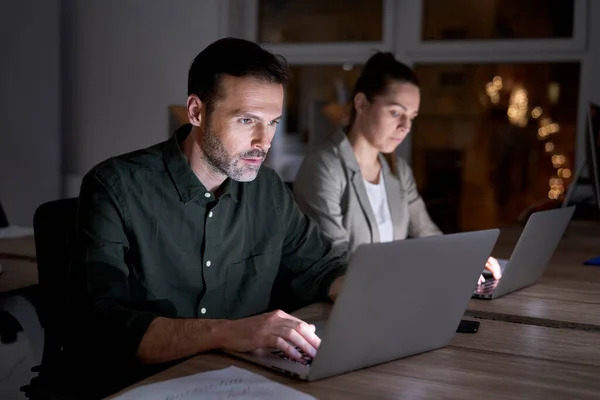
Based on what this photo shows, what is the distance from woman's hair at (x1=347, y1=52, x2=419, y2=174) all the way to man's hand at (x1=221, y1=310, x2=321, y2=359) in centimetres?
155

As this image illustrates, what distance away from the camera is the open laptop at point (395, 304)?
0.92 meters

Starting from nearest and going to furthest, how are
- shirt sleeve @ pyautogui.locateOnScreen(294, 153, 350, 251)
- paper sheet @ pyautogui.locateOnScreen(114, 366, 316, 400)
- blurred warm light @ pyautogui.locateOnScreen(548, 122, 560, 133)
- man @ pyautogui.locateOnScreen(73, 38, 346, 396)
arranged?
paper sheet @ pyautogui.locateOnScreen(114, 366, 316, 400) → man @ pyautogui.locateOnScreen(73, 38, 346, 396) → shirt sleeve @ pyautogui.locateOnScreen(294, 153, 350, 251) → blurred warm light @ pyautogui.locateOnScreen(548, 122, 560, 133)

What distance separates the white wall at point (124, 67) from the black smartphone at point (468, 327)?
9.91 ft

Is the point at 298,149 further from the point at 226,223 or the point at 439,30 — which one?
the point at 226,223

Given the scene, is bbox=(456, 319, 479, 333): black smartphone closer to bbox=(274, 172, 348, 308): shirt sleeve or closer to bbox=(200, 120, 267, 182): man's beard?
bbox=(274, 172, 348, 308): shirt sleeve

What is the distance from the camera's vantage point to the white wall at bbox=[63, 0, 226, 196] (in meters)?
4.03

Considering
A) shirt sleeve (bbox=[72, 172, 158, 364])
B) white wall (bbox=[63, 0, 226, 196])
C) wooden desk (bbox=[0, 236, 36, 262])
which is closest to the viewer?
shirt sleeve (bbox=[72, 172, 158, 364])

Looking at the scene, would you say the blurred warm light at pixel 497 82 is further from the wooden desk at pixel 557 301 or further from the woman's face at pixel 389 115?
the wooden desk at pixel 557 301

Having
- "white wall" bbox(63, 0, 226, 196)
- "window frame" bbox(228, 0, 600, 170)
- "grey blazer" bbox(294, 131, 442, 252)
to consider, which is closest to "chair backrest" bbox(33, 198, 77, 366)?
"grey blazer" bbox(294, 131, 442, 252)

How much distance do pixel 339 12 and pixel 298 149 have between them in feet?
2.62

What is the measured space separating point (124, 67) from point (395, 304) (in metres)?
3.54

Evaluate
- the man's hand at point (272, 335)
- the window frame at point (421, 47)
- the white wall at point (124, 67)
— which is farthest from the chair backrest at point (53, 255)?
the white wall at point (124, 67)

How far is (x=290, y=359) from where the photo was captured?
3.36 ft

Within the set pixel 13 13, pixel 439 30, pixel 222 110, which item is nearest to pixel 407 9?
pixel 439 30
